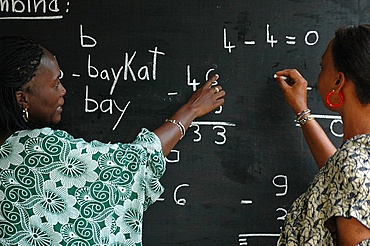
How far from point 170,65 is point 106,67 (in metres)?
0.23

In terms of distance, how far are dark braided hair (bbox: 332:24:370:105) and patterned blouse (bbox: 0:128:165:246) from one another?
69cm

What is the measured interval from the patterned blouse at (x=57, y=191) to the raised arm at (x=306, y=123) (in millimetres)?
708

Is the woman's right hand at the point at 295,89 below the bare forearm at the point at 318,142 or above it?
above

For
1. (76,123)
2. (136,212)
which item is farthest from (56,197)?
(76,123)

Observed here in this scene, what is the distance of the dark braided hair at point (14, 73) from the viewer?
1.65m

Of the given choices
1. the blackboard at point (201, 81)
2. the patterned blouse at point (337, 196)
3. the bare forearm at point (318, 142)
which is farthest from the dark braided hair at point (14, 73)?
the bare forearm at point (318, 142)

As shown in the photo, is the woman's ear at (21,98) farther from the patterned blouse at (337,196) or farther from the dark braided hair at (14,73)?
the patterned blouse at (337,196)

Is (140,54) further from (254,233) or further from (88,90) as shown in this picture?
(254,233)

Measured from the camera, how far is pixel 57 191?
64.2 inches

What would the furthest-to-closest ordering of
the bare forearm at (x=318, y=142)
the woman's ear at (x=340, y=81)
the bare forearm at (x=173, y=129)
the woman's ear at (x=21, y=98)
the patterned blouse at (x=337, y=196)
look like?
1. the bare forearm at (x=318, y=142)
2. the bare forearm at (x=173, y=129)
3. the woman's ear at (x=21, y=98)
4. the woman's ear at (x=340, y=81)
5. the patterned blouse at (x=337, y=196)

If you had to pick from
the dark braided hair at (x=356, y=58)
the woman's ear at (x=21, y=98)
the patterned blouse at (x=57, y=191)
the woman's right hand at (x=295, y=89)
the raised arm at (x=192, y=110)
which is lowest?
the patterned blouse at (x=57, y=191)

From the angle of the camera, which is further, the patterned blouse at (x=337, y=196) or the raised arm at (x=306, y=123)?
the raised arm at (x=306, y=123)

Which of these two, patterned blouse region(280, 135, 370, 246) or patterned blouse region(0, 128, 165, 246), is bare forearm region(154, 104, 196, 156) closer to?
patterned blouse region(0, 128, 165, 246)

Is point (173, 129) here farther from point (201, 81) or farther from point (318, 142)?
point (318, 142)
